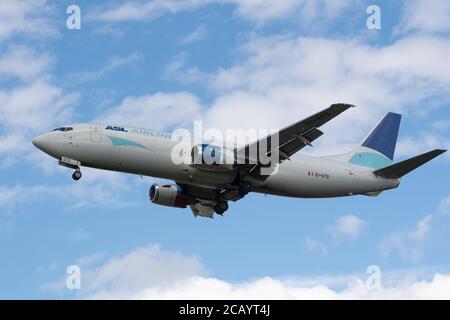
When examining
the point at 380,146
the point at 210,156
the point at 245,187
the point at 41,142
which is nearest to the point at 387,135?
the point at 380,146

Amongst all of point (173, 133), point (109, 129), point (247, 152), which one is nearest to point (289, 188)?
point (247, 152)

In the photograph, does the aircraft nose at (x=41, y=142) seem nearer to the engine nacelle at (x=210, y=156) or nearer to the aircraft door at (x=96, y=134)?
the aircraft door at (x=96, y=134)

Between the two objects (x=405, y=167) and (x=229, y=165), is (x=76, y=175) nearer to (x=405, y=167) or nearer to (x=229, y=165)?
(x=229, y=165)

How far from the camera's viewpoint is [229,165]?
56.2 meters

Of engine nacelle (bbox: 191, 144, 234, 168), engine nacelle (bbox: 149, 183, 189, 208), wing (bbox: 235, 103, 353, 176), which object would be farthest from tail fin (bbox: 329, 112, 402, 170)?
engine nacelle (bbox: 149, 183, 189, 208)

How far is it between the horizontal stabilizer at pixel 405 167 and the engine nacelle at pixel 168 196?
14.2 metres

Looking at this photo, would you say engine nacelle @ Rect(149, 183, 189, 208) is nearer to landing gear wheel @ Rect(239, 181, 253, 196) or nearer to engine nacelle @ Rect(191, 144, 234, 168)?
Result: landing gear wheel @ Rect(239, 181, 253, 196)

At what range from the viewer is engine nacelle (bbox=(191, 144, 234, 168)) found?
180ft

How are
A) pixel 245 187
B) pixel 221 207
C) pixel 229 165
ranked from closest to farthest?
pixel 229 165
pixel 245 187
pixel 221 207

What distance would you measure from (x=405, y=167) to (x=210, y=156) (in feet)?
46.2

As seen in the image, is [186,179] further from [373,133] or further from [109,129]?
[373,133]

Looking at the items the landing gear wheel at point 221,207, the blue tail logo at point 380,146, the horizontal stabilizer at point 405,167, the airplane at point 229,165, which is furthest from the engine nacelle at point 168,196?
the horizontal stabilizer at point 405,167

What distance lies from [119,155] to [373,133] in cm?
2149

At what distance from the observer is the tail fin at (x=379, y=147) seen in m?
63.3
